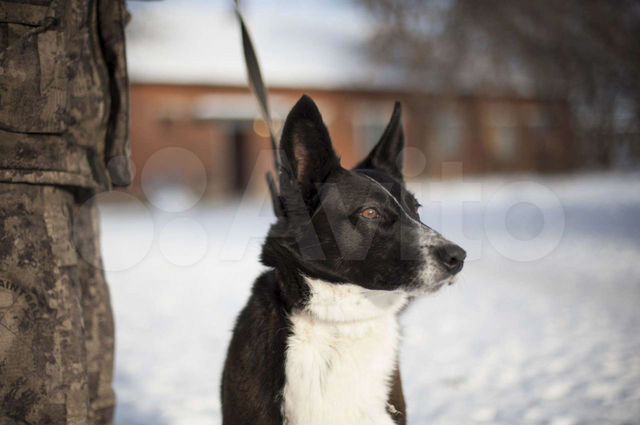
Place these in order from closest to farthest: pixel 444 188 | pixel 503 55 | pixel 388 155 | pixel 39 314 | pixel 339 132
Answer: pixel 39 314 < pixel 388 155 < pixel 444 188 < pixel 339 132 < pixel 503 55

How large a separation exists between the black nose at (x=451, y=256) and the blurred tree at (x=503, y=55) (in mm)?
21901

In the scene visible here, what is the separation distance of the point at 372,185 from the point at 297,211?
0.36 m

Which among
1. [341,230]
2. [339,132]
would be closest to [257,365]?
[341,230]

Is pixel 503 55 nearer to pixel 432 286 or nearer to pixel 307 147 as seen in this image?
pixel 307 147

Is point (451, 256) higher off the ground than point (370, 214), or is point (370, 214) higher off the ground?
point (370, 214)

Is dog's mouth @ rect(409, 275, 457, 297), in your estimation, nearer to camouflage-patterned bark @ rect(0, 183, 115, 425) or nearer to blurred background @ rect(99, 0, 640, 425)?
blurred background @ rect(99, 0, 640, 425)

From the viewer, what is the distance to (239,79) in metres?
18.3

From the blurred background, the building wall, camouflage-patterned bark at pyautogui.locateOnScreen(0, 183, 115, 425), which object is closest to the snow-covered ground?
the blurred background

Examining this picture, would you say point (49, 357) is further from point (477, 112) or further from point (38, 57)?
point (477, 112)

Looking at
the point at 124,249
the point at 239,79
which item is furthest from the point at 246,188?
the point at 124,249

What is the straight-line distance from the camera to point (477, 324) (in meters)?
4.89

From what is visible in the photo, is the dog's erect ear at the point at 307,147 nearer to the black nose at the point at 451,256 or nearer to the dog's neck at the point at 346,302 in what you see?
the dog's neck at the point at 346,302

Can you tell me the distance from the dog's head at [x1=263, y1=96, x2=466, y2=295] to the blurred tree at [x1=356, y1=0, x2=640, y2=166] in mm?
21821

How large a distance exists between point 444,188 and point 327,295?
56.3ft
